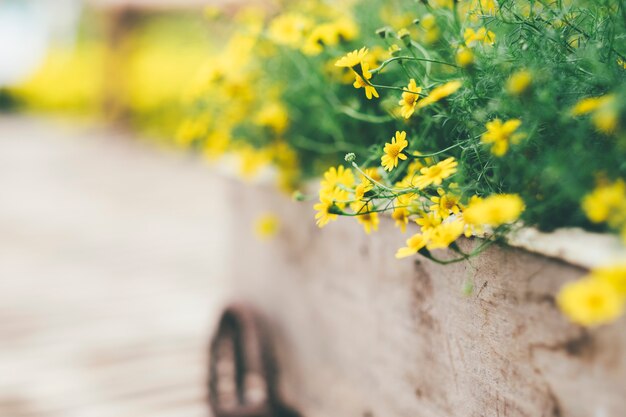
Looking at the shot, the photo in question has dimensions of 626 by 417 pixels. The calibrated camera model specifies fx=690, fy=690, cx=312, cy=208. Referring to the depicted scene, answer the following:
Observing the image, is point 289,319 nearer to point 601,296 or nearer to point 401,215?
point 401,215

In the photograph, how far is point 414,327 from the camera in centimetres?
102

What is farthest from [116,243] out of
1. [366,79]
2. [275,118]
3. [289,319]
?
[366,79]

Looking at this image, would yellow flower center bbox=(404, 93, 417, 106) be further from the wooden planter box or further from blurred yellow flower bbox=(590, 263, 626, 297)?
blurred yellow flower bbox=(590, 263, 626, 297)

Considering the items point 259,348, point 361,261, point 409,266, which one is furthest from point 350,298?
point 259,348

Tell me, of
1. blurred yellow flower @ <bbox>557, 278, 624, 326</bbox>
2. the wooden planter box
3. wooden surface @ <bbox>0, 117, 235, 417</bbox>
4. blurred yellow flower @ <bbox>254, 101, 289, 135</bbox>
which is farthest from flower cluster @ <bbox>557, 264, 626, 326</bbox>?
wooden surface @ <bbox>0, 117, 235, 417</bbox>

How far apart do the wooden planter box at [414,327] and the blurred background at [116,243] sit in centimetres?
42

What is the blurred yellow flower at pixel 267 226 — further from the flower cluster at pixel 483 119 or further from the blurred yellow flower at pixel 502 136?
the blurred yellow flower at pixel 502 136

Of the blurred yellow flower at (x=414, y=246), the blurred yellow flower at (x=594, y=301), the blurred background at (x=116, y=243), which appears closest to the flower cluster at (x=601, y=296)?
the blurred yellow flower at (x=594, y=301)

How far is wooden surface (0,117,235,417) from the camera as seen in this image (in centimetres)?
179

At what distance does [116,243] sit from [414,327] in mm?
2467

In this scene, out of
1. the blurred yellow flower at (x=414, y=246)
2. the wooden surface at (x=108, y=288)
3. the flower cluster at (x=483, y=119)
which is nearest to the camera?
the flower cluster at (x=483, y=119)

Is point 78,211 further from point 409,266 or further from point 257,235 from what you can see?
point 409,266

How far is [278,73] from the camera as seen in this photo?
1.47 metres

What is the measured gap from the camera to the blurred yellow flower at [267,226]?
1414mm
